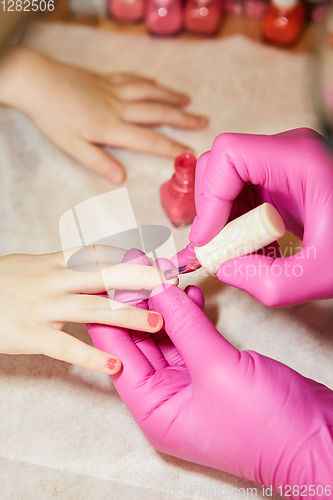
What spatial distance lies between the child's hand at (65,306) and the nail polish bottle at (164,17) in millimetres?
825

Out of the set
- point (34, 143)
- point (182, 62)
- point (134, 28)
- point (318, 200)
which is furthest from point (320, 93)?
point (134, 28)

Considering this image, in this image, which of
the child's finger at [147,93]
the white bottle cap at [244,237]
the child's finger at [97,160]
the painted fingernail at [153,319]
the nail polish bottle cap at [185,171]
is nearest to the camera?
the white bottle cap at [244,237]

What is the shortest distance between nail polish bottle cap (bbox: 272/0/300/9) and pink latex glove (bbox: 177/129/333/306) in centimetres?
65

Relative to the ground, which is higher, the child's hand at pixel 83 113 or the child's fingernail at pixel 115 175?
the child's hand at pixel 83 113

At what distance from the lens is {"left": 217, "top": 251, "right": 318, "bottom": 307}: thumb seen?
673 millimetres

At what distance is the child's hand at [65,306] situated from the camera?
2.31ft

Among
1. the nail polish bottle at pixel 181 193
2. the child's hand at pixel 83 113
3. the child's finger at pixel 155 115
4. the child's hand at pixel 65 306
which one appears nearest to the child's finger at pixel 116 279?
the child's hand at pixel 65 306

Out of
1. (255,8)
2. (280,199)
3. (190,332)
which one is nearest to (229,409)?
(190,332)

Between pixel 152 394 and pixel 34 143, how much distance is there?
28.0 inches

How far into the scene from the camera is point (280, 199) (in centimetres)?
78

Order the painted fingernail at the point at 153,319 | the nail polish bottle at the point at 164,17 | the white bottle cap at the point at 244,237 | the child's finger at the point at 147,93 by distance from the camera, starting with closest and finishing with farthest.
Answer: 1. the white bottle cap at the point at 244,237
2. the painted fingernail at the point at 153,319
3. the child's finger at the point at 147,93
4. the nail polish bottle at the point at 164,17

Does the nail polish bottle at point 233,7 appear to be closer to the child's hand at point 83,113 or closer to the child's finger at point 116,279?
the child's hand at point 83,113

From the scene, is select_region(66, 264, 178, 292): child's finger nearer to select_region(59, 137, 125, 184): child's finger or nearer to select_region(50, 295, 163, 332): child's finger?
select_region(50, 295, 163, 332): child's finger

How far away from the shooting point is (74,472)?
72 centimetres
